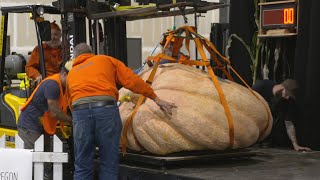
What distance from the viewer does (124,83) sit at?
648cm

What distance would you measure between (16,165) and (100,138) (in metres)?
0.84

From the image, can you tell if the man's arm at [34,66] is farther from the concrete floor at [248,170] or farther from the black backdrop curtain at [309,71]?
the black backdrop curtain at [309,71]

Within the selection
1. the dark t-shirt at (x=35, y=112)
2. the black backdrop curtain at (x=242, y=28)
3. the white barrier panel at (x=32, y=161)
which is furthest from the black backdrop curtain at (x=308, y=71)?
the white barrier panel at (x=32, y=161)

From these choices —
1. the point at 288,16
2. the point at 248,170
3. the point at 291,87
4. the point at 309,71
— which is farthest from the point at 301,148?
the point at 248,170

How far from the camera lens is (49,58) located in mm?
8406

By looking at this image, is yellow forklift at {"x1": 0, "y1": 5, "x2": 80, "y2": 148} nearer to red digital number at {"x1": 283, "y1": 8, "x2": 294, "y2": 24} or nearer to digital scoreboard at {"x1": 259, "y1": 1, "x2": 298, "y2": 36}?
digital scoreboard at {"x1": 259, "y1": 1, "x2": 298, "y2": 36}

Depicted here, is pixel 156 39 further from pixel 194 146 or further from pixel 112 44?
pixel 194 146

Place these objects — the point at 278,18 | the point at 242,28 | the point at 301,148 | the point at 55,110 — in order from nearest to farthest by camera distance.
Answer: the point at 55,110, the point at 301,148, the point at 278,18, the point at 242,28

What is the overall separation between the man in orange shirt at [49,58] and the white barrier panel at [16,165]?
7.00ft

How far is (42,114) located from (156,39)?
39.0ft

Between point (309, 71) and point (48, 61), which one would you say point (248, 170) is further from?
point (48, 61)

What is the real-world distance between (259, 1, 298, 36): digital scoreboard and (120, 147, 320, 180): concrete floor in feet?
7.20

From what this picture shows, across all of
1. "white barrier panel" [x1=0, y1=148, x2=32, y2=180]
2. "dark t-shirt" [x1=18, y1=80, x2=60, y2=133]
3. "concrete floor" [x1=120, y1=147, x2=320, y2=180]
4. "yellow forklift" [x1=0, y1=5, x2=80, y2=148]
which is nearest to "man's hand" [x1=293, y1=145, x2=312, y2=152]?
"concrete floor" [x1=120, y1=147, x2=320, y2=180]

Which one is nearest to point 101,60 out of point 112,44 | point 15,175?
point 15,175
